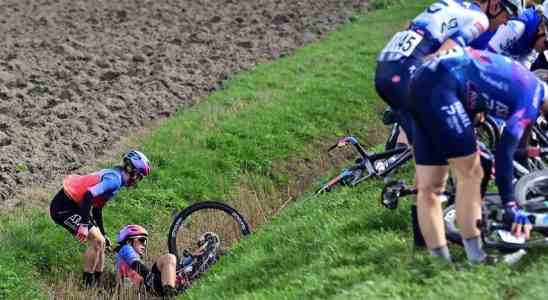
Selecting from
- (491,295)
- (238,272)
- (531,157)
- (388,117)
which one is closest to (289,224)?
(238,272)

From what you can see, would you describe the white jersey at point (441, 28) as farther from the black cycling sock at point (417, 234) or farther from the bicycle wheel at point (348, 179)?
the bicycle wheel at point (348, 179)

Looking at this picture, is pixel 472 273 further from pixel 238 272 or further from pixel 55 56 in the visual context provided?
pixel 55 56

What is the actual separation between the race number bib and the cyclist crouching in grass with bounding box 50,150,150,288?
162 inches

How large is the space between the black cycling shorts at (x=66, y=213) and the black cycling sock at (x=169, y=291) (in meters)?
1.38

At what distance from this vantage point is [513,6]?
7746 millimetres

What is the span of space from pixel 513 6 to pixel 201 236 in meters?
4.51

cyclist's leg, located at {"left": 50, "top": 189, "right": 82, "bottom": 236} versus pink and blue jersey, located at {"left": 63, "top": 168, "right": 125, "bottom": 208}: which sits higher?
pink and blue jersey, located at {"left": 63, "top": 168, "right": 125, "bottom": 208}

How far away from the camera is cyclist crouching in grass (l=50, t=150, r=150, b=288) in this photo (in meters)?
9.84

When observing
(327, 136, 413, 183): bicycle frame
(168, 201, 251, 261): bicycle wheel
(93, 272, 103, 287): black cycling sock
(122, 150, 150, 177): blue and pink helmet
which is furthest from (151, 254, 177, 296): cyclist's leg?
(327, 136, 413, 183): bicycle frame

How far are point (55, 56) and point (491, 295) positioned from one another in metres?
13.4

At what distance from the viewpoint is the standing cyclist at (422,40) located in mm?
6770

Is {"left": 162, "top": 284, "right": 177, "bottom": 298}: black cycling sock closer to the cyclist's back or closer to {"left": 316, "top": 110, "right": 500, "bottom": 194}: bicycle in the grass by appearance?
{"left": 316, "top": 110, "right": 500, "bottom": 194}: bicycle in the grass

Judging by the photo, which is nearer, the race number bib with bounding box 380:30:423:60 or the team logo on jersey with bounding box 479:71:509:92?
the team logo on jersey with bounding box 479:71:509:92

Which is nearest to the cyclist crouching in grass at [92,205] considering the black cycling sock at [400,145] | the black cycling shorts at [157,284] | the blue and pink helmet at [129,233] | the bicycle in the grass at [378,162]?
the blue and pink helmet at [129,233]
